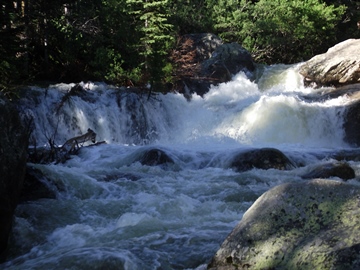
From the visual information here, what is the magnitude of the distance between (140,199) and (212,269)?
3.22 metres

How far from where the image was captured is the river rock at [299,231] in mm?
2977

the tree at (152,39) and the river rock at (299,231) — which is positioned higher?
the tree at (152,39)

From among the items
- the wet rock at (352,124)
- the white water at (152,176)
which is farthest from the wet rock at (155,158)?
the wet rock at (352,124)

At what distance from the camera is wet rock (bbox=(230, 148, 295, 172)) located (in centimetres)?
924

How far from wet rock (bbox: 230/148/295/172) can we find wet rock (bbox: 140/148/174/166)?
1.46m

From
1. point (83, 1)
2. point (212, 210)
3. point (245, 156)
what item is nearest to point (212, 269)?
point (212, 210)

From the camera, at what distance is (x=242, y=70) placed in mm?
21812

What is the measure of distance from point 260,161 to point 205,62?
12305 millimetres

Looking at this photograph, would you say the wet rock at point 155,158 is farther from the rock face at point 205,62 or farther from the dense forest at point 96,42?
the rock face at point 205,62

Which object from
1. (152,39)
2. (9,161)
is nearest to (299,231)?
(9,161)

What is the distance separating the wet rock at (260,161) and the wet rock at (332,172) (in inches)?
37.6

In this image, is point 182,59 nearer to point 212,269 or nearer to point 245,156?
point 245,156

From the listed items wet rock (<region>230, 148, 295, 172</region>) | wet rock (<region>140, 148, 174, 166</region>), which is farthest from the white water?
wet rock (<region>230, 148, 295, 172</region>)

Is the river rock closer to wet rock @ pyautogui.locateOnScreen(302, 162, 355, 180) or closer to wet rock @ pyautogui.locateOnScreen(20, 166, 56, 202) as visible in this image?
wet rock @ pyautogui.locateOnScreen(20, 166, 56, 202)
